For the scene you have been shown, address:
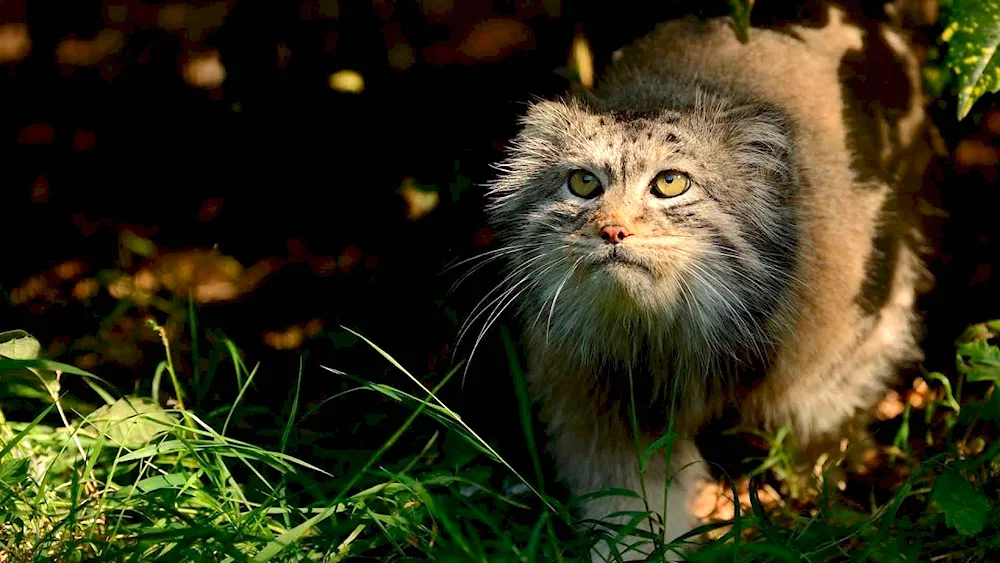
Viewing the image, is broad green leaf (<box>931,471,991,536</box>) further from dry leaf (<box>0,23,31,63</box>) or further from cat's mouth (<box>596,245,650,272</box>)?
dry leaf (<box>0,23,31,63</box>)

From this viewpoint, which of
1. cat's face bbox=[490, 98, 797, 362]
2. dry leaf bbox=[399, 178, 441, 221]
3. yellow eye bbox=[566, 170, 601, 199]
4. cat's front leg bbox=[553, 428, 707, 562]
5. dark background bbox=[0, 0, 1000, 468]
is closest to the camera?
cat's face bbox=[490, 98, 797, 362]

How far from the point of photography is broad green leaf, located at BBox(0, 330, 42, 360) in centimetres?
282

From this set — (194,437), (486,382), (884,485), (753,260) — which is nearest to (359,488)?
(194,437)

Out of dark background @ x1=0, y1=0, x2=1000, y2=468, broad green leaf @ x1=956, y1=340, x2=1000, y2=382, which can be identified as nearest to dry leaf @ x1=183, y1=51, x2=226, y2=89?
dark background @ x1=0, y1=0, x2=1000, y2=468

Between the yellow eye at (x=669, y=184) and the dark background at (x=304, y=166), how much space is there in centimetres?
124

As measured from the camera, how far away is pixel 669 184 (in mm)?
2654

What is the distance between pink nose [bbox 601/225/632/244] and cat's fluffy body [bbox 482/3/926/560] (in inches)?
0.7

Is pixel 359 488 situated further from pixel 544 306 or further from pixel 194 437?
pixel 544 306

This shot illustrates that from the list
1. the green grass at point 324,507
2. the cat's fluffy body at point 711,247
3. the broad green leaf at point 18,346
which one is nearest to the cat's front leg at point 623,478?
the cat's fluffy body at point 711,247

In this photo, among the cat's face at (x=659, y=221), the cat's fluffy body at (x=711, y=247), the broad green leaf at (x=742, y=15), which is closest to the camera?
the cat's face at (x=659, y=221)

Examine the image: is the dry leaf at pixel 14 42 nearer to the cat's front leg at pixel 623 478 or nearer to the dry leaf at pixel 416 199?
the dry leaf at pixel 416 199

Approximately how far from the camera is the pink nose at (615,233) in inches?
97.3

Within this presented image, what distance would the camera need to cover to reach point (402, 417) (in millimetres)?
3609

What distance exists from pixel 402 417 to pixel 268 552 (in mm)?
1344
